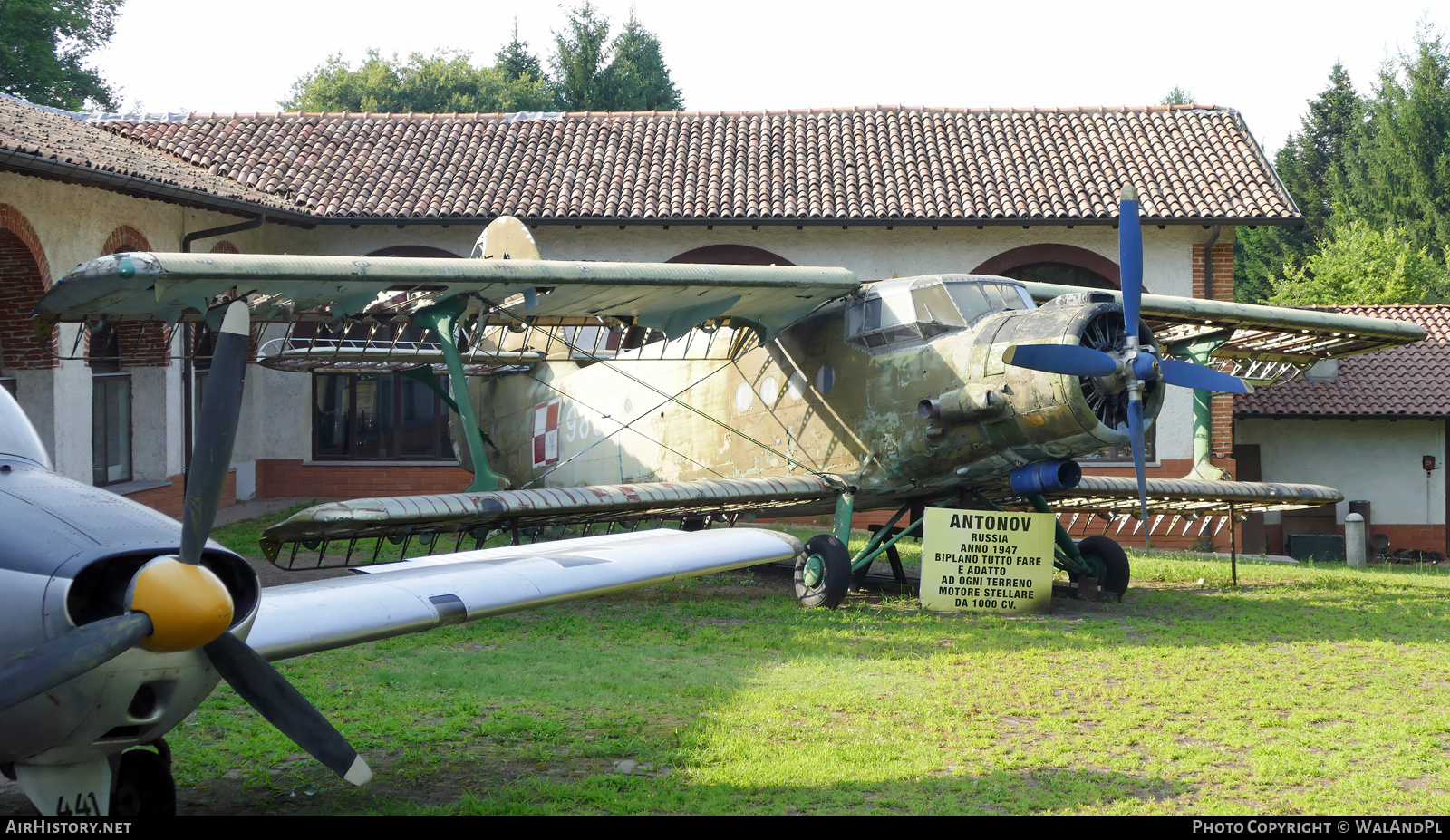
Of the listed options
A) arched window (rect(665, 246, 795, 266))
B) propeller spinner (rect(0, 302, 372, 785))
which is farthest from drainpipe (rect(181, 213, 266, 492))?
propeller spinner (rect(0, 302, 372, 785))

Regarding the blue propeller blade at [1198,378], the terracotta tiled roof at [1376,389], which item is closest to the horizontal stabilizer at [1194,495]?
the blue propeller blade at [1198,378]

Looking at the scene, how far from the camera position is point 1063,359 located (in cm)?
923

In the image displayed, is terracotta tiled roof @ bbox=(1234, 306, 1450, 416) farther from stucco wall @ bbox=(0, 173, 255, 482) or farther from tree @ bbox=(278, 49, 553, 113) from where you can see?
tree @ bbox=(278, 49, 553, 113)

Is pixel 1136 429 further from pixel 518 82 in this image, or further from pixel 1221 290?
pixel 518 82

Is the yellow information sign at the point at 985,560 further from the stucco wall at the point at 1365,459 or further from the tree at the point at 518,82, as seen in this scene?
the tree at the point at 518,82

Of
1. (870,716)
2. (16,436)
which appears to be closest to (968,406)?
(870,716)

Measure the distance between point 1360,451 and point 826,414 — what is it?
53.0ft

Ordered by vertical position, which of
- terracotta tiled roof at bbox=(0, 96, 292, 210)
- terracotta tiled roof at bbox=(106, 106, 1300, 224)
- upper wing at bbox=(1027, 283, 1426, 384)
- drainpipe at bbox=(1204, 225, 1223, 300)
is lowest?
upper wing at bbox=(1027, 283, 1426, 384)

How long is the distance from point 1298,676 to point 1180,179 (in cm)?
1434

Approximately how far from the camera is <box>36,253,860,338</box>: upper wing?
7.96m

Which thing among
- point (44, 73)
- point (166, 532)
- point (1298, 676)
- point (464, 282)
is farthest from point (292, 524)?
point (44, 73)

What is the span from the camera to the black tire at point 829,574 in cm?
1092

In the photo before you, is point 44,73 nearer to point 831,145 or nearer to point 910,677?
point 831,145

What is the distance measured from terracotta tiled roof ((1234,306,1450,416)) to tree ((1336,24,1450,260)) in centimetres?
2365
